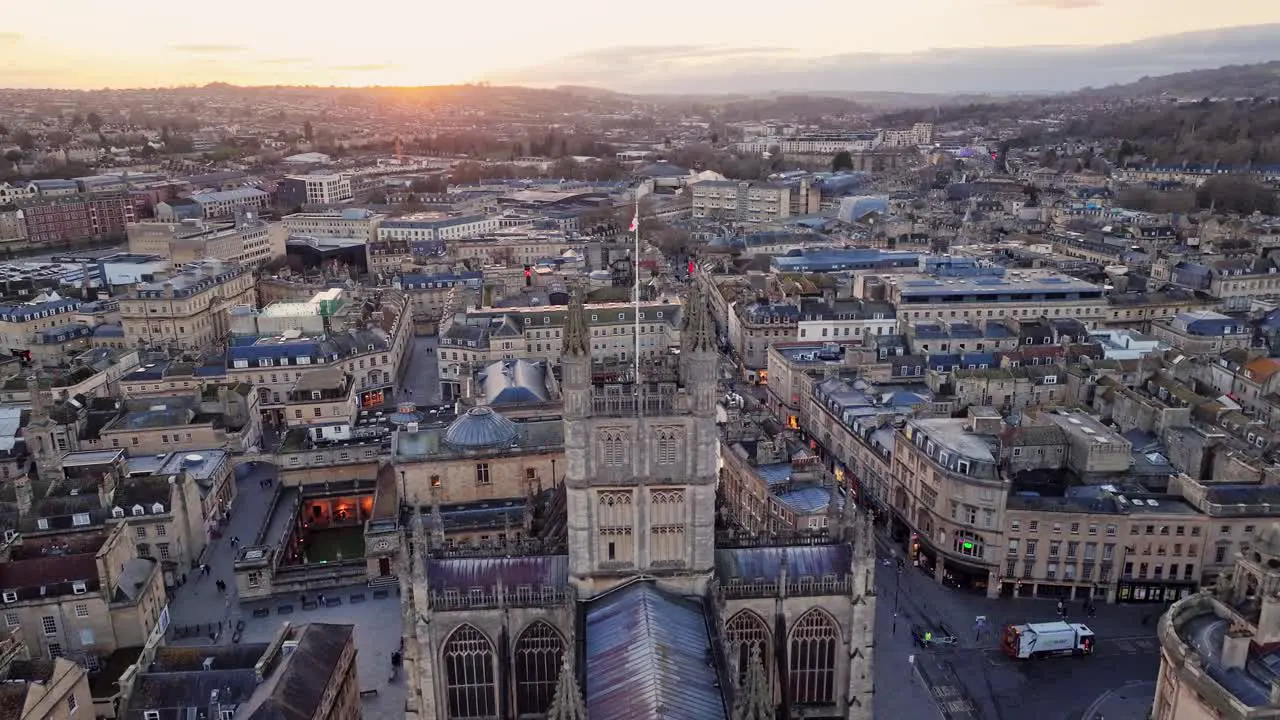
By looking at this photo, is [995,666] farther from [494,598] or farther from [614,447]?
[494,598]

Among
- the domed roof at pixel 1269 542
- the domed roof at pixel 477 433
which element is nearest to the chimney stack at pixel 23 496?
the domed roof at pixel 477 433

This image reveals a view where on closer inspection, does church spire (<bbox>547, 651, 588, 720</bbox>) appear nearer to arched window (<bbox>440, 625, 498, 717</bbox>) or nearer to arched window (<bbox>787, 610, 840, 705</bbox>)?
arched window (<bbox>440, 625, 498, 717</bbox>)

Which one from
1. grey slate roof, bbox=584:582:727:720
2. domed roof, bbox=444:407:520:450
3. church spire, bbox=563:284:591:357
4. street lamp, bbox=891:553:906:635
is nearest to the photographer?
grey slate roof, bbox=584:582:727:720

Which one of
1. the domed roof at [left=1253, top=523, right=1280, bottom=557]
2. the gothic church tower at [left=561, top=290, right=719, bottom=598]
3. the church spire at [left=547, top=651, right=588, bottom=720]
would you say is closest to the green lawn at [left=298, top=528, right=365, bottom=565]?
the gothic church tower at [left=561, top=290, right=719, bottom=598]

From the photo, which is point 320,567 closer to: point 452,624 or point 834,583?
point 452,624

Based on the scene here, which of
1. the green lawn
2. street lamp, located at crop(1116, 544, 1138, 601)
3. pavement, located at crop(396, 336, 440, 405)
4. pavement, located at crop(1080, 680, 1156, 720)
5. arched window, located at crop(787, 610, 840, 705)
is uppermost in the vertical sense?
arched window, located at crop(787, 610, 840, 705)

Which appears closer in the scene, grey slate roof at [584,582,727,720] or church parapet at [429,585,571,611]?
grey slate roof at [584,582,727,720]

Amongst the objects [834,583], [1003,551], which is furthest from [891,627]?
[834,583]
